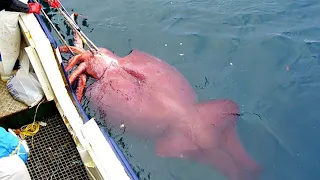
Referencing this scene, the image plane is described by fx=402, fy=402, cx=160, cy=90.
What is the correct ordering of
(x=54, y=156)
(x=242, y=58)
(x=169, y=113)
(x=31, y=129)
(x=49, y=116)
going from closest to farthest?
(x=54, y=156)
(x=31, y=129)
(x=49, y=116)
(x=169, y=113)
(x=242, y=58)

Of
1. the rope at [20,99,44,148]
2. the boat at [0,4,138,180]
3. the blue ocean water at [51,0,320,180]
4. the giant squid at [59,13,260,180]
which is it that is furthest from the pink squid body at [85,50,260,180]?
the rope at [20,99,44,148]

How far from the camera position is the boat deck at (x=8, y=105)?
5.74 meters

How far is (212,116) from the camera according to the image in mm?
6922

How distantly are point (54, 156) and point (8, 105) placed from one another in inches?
42.4

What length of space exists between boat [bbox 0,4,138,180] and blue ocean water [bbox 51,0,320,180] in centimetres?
126

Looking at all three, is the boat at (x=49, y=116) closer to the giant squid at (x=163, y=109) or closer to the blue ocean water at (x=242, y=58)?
the blue ocean water at (x=242, y=58)

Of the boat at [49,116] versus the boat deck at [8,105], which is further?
the boat deck at [8,105]

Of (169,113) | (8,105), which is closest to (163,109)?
(169,113)

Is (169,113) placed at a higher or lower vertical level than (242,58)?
lower

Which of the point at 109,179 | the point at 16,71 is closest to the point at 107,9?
the point at 16,71

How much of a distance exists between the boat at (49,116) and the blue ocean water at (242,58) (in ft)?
4.12

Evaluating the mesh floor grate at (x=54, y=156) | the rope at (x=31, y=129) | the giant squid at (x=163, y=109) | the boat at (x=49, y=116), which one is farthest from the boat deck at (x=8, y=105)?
the giant squid at (x=163, y=109)

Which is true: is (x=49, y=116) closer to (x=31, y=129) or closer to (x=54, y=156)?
(x=31, y=129)

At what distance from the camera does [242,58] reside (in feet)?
27.0
